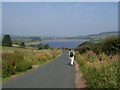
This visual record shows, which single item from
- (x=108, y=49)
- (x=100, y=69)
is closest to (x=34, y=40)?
(x=108, y=49)

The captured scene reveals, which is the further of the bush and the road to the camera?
the bush

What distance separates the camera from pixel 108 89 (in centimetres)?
1367

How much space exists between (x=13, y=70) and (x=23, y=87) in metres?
8.31

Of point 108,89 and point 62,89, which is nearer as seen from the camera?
point 108,89

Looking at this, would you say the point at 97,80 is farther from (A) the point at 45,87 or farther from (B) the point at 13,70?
(B) the point at 13,70

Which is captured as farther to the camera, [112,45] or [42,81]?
[112,45]

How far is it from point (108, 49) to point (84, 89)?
16.7m

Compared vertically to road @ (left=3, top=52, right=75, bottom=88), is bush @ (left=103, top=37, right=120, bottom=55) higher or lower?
higher

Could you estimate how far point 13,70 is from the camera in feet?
80.2

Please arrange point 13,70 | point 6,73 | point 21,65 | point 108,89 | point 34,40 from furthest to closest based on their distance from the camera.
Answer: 1. point 34,40
2. point 21,65
3. point 13,70
4. point 6,73
5. point 108,89

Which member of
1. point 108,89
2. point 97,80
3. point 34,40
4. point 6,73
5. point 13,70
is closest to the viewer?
point 108,89

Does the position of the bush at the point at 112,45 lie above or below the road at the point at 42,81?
above

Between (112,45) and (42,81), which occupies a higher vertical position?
(112,45)

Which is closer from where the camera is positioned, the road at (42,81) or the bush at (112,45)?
the road at (42,81)
